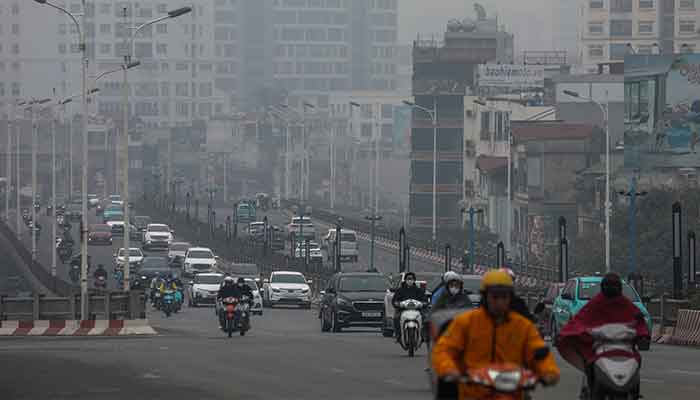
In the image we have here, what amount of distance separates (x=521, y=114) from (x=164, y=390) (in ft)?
355

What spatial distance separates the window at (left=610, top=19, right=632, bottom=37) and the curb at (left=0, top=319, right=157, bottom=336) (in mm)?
153035

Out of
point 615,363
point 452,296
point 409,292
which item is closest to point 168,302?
point 409,292

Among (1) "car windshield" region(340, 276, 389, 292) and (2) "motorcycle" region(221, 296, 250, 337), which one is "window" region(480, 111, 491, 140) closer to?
(1) "car windshield" region(340, 276, 389, 292)

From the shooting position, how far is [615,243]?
84.4m

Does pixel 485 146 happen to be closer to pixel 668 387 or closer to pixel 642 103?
pixel 642 103

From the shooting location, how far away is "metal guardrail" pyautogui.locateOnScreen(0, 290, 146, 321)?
42188 millimetres

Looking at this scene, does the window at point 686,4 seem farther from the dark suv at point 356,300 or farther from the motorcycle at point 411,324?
the motorcycle at point 411,324

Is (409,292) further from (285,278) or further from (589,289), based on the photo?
(285,278)

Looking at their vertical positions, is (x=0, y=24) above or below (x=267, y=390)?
above

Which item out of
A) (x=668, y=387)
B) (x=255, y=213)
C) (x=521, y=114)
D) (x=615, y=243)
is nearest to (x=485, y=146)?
(x=521, y=114)

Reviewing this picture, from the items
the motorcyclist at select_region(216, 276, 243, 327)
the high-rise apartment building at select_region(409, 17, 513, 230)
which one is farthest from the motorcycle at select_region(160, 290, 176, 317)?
the high-rise apartment building at select_region(409, 17, 513, 230)

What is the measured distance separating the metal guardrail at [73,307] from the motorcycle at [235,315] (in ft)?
14.1

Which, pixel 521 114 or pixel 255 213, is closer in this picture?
pixel 521 114

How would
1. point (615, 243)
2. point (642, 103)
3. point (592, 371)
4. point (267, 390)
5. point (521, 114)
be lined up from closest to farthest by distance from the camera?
point (592, 371)
point (267, 390)
point (615, 243)
point (642, 103)
point (521, 114)
